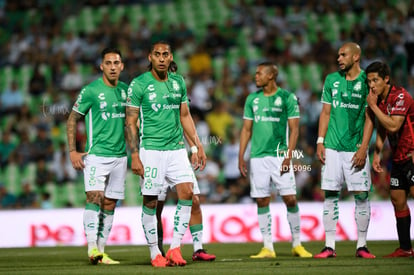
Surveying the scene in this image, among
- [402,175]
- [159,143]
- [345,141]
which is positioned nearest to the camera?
[159,143]

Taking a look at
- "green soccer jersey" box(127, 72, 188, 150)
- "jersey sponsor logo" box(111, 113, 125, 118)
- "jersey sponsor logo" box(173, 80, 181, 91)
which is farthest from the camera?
"jersey sponsor logo" box(111, 113, 125, 118)

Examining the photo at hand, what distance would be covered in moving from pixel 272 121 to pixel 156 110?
237 centimetres

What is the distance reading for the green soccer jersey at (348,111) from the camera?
10.1 m

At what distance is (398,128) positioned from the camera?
31.9ft

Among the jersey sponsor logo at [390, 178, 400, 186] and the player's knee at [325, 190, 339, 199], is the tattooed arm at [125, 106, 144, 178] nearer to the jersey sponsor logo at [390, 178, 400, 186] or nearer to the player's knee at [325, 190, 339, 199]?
the player's knee at [325, 190, 339, 199]

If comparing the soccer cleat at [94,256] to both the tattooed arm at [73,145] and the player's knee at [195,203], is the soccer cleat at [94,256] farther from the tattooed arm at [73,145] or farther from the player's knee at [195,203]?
the player's knee at [195,203]

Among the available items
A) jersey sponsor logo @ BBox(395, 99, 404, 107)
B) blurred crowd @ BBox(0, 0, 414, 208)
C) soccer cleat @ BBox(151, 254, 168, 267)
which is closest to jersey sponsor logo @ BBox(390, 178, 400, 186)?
jersey sponsor logo @ BBox(395, 99, 404, 107)

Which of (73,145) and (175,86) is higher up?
(175,86)

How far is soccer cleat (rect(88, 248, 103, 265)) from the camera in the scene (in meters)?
9.74

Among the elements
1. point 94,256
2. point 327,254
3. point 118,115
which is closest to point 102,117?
point 118,115

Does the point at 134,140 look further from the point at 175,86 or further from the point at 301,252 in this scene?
the point at 301,252

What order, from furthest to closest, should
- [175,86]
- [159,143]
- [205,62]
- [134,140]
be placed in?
1. [205,62]
2. [175,86]
3. [159,143]
4. [134,140]

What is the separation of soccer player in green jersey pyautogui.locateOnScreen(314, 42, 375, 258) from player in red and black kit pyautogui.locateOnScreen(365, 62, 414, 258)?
251mm

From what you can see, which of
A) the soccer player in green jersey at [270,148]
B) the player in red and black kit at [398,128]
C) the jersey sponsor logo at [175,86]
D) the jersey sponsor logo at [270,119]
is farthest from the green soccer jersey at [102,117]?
the player in red and black kit at [398,128]
